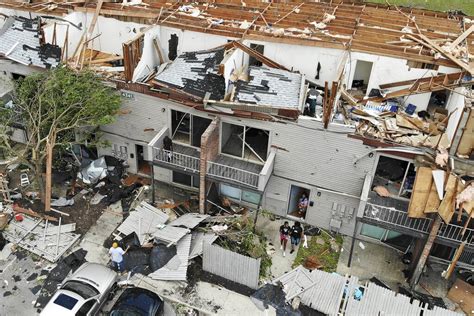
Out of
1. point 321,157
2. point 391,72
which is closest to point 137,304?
point 321,157

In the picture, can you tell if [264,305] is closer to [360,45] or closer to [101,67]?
[360,45]

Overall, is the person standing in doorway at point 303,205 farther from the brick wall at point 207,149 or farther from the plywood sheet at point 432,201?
the plywood sheet at point 432,201

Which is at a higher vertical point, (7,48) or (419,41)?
(419,41)

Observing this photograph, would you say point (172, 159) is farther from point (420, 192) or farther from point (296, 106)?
point (420, 192)

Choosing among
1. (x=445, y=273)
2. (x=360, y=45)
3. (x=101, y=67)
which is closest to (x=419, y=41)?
(x=360, y=45)

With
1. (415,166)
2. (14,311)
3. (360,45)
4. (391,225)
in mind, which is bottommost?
(14,311)

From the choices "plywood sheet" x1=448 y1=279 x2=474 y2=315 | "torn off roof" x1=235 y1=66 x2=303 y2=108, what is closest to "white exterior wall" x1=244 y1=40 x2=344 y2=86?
"torn off roof" x1=235 y1=66 x2=303 y2=108

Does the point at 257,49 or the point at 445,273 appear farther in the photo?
the point at 257,49
